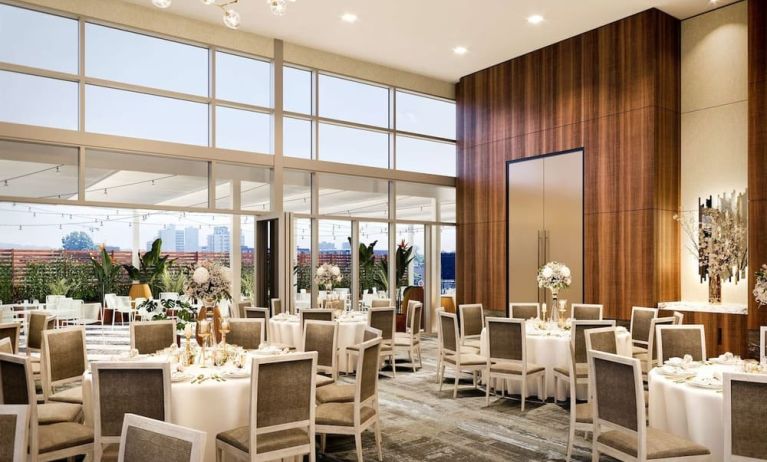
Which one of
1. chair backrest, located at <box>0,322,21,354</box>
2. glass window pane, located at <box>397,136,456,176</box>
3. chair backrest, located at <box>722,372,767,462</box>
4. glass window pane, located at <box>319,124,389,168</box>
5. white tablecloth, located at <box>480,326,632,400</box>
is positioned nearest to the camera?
chair backrest, located at <box>722,372,767,462</box>

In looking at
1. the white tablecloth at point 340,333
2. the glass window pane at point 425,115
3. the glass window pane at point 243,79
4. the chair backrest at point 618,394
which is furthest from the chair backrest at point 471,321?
the glass window pane at point 243,79

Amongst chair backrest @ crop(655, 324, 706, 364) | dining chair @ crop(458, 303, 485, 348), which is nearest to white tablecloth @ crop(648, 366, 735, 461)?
chair backrest @ crop(655, 324, 706, 364)

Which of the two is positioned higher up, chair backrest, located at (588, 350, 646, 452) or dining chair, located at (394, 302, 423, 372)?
chair backrest, located at (588, 350, 646, 452)

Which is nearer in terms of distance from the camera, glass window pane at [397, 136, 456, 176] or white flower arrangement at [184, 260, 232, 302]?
white flower arrangement at [184, 260, 232, 302]

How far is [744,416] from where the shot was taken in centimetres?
313

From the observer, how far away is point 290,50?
9547 millimetres

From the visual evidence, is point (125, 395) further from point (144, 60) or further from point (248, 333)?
point (144, 60)

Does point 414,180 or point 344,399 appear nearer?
point 344,399

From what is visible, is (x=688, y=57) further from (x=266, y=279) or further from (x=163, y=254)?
(x=163, y=254)

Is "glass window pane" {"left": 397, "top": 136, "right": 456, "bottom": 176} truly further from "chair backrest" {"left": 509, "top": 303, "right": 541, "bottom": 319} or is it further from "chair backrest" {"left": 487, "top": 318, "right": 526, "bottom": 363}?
"chair backrest" {"left": 487, "top": 318, "right": 526, "bottom": 363}

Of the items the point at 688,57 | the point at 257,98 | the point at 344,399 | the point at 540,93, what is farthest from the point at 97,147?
the point at 688,57

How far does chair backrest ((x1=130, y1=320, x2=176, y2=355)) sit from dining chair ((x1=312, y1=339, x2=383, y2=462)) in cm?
198

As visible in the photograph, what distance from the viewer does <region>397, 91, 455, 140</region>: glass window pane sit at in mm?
11062

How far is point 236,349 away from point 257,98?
561cm
